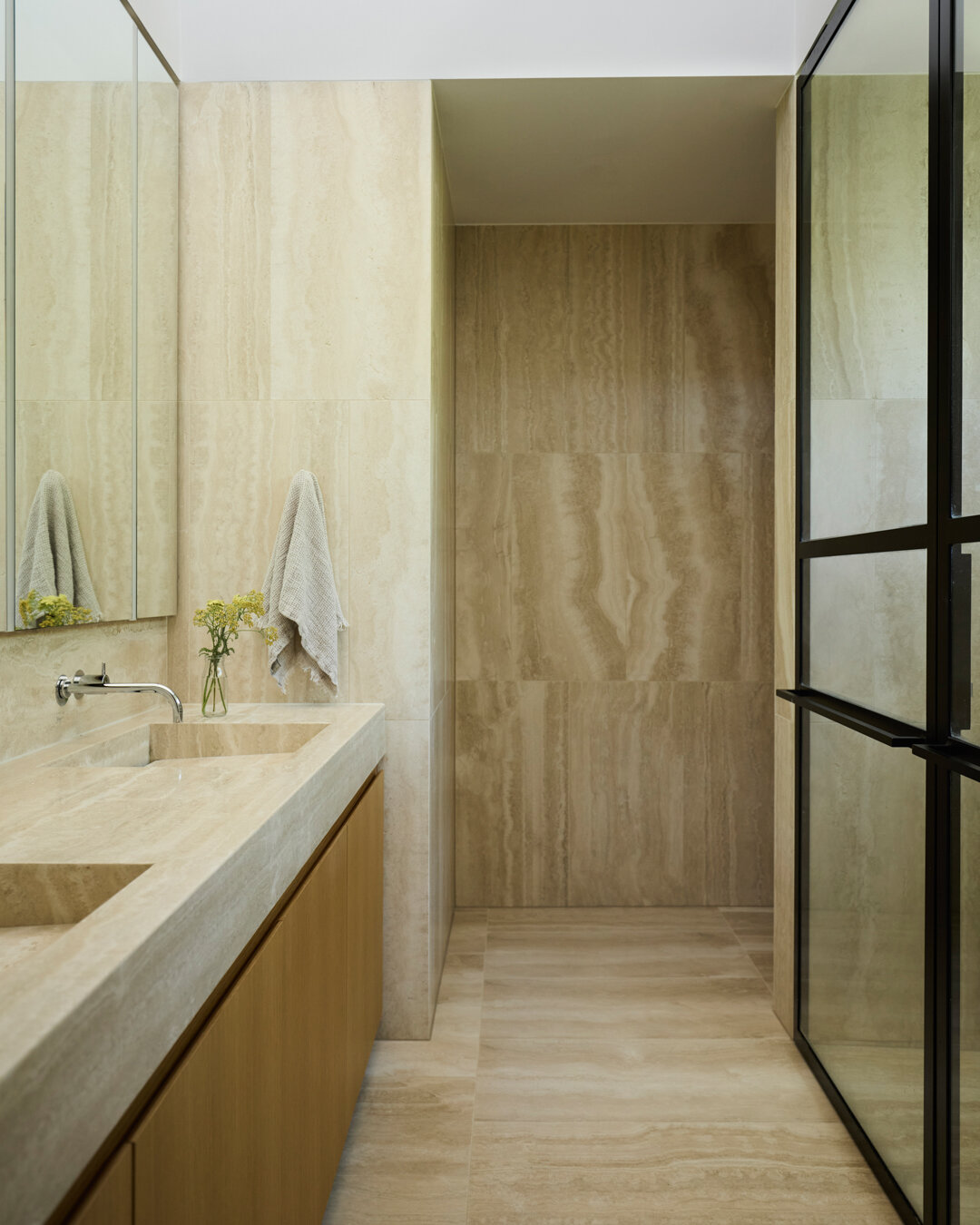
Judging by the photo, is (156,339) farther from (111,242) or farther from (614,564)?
(614,564)

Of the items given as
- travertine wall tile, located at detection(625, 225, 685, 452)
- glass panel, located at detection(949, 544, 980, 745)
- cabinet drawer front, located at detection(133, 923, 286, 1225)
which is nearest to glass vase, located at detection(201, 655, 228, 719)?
cabinet drawer front, located at detection(133, 923, 286, 1225)

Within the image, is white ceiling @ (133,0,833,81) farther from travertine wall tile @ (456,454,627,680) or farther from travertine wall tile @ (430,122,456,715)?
travertine wall tile @ (456,454,627,680)

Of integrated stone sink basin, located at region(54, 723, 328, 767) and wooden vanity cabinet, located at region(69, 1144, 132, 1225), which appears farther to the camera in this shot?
integrated stone sink basin, located at region(54, 723, 328, 767)

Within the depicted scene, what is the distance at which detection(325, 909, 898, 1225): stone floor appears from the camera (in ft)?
6.02

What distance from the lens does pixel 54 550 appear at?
1846 mm

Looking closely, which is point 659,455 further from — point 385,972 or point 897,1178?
point 897,1178

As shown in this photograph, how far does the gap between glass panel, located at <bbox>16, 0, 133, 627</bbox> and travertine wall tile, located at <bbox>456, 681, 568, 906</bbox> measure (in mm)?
1580

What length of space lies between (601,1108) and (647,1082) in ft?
0.53

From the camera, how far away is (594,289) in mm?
3443

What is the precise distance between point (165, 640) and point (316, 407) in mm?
708

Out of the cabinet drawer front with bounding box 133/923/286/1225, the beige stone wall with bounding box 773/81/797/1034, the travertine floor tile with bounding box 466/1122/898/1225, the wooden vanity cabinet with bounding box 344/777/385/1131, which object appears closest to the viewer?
the cabinet drawer front with bounding box 133/923/286/1225

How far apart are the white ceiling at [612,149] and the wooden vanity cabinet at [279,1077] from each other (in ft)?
6.03

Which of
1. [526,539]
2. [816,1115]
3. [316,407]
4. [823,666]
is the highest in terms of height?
[316,407]

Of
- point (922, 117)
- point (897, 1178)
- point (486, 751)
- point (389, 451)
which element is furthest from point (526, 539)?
point (897, 1178)
